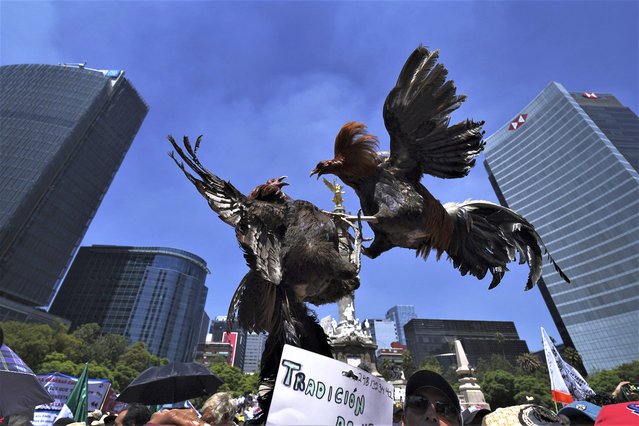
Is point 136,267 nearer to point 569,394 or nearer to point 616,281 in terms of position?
point 569,394

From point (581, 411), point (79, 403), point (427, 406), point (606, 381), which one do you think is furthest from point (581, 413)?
point (606, 381)

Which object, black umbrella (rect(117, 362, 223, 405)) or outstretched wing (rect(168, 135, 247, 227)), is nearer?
outstretched wing (rect(168, 135, 247, 227))

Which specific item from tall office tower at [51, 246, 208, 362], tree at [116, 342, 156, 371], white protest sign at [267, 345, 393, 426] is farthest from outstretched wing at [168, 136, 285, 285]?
tall office tower at [51, 246, 208, 362]

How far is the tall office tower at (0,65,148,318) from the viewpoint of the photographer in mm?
66250

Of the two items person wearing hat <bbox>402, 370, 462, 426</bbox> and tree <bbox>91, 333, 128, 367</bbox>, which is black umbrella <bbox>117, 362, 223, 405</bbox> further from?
tree <bbox>91, 333, 128, 367</bbox>

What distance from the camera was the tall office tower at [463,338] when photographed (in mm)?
87812

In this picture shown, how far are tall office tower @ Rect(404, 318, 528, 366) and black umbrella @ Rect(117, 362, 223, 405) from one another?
9277 cm

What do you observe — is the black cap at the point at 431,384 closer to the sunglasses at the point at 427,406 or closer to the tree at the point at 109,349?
the sunglasses at the point at 427,406

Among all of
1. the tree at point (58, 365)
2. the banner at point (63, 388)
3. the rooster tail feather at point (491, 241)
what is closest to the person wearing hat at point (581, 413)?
the rooster tail feather at point (491, 241)

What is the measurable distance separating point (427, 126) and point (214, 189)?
2.24 m

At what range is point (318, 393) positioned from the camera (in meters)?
1.59

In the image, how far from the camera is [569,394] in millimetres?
9633

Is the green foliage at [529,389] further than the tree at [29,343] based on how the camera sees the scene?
Yes

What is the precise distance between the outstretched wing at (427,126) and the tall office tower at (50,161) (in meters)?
82.4
